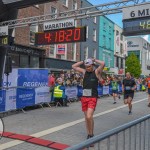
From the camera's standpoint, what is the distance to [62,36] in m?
13.4

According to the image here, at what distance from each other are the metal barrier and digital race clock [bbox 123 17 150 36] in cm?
694

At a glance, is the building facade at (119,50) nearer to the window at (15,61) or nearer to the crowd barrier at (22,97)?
the window at (15,61)

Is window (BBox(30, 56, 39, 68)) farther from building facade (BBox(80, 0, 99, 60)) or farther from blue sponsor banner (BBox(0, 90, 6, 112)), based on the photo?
blue sponsor banner (BBox(0, 90, 6, 112))

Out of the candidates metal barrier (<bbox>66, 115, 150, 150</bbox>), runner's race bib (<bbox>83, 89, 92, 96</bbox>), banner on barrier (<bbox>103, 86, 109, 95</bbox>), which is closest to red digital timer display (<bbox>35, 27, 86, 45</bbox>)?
runner's race bib (<bbox>83, 89, 92, 96</bbox>)

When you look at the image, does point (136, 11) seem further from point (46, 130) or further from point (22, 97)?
point (22, 97)

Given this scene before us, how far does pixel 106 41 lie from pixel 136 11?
31.5 metres

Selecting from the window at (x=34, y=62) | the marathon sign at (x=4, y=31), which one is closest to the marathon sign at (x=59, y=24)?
the marathon sign at (x=4, y=31)

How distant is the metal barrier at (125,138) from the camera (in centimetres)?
303

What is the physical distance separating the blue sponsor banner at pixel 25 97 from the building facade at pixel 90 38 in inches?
819

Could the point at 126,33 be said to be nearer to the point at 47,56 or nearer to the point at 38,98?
the point at 38,98

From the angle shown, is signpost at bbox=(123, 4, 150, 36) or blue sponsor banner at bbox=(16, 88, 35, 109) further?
blue sponsor banner at bbox=(16, 88, 35, 109)

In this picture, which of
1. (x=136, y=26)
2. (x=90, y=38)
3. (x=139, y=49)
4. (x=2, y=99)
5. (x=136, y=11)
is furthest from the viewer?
(x=139, y=49)

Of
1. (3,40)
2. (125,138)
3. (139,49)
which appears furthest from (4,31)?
(139,49)

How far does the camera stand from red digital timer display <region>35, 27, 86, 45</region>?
12.9 meters
